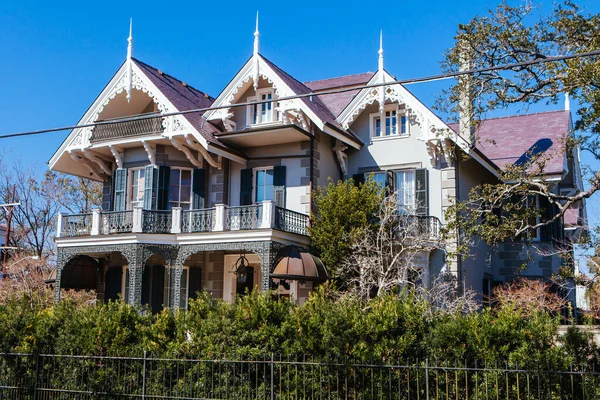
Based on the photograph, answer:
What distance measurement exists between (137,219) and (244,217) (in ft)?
11.4

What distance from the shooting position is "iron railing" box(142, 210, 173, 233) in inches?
853

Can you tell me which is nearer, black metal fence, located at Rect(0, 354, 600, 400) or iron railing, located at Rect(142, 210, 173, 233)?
black metal fence, located at Rect(0, 354, 600, 400)

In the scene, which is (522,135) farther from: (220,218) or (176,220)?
(176,220)

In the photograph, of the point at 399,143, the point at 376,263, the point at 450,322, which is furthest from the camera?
the point at 399,143

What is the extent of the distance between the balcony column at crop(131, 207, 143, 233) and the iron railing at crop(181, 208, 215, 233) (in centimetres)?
132

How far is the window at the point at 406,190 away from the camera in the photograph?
73.4 feet

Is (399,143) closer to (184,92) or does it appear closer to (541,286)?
(541,286)

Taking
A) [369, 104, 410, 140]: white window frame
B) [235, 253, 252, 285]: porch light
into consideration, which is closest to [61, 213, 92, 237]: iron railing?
[235, 253, 252, 285]: porch light

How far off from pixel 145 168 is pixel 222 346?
41.0 feet

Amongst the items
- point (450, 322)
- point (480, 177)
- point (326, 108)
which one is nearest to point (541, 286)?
point (480, 177)

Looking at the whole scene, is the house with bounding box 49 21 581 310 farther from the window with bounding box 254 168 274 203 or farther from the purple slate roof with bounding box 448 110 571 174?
the purple slate roof with bounding box 448 110 571 174

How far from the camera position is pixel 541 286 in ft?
71.2

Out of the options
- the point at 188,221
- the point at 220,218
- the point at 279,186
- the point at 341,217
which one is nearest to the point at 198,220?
the point at 188,221

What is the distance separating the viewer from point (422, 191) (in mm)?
22297
